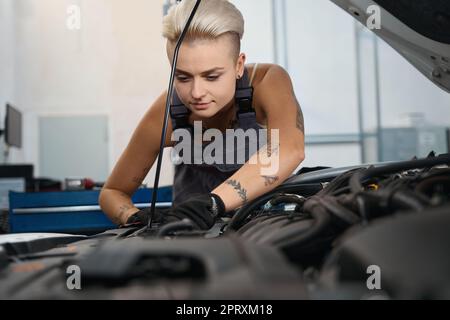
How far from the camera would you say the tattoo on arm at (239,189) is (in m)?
0.85

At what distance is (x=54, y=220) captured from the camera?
80.5 inches

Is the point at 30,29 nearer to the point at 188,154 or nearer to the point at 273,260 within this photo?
the point at 188,154

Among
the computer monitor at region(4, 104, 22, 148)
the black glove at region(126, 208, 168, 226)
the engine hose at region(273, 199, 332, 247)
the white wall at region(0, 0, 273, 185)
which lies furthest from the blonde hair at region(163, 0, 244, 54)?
the white wall at region(0, 0, 273, 185)

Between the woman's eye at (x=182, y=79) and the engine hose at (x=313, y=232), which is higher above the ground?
the woman's eye at (x=182, y=79)

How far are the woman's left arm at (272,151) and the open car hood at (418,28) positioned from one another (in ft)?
0.75

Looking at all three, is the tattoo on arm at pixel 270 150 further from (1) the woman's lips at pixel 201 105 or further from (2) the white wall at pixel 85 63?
(2) the white wall at pixel 85 63

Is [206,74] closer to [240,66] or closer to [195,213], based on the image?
[240,66]

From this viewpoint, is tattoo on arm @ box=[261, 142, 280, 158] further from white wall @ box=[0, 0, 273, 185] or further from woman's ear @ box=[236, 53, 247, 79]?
white wall @ box=[0, 0, 273, 185]

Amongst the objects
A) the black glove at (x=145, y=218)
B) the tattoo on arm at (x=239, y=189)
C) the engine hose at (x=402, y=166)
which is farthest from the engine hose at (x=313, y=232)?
the tattoo on arm at (x=239, y=189)

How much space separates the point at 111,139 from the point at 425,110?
3056 millimetres

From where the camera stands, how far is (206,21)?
0.94 meters

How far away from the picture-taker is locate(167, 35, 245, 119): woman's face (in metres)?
0.89

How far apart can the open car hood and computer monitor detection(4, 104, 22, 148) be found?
11.1 ft
